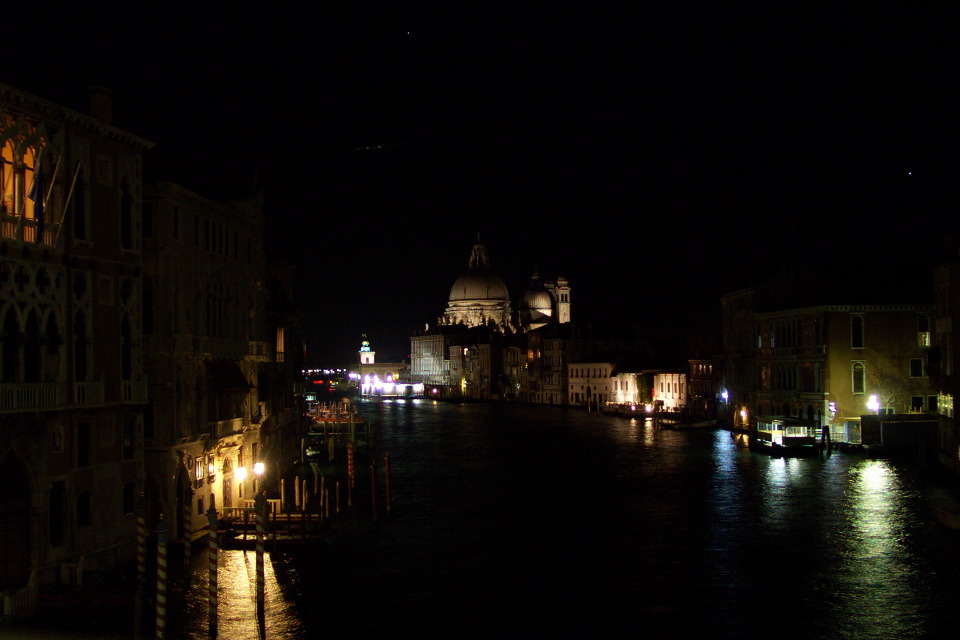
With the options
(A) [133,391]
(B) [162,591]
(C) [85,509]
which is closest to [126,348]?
(A) [133,391]

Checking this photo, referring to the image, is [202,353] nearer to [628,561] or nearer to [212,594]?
[212,594]

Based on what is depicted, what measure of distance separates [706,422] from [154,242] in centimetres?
4901

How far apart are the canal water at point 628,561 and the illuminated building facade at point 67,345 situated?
2.47 metres

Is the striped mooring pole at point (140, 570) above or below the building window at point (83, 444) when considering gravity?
below

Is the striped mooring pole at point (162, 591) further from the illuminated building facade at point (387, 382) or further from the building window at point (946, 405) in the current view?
the illuminated building facade at point (387, 382)

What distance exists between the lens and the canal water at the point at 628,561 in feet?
59.7

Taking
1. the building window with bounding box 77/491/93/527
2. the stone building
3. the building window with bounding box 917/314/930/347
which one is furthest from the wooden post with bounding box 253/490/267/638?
the building window with bounding box 917/314/930/347

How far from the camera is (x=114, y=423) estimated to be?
19.7 metres

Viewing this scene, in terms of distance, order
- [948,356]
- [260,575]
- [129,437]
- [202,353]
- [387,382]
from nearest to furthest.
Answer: [260,575], [129,437], [202,353], [948,356], [387,382]

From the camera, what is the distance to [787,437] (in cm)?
4334

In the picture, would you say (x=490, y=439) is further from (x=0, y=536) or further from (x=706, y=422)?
(x=0, y=536)

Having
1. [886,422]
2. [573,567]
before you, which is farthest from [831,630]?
[886,422]

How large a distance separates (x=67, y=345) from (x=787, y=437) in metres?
32.4

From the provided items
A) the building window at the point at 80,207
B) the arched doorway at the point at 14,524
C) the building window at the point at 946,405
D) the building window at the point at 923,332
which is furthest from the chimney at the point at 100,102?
the building window at the point at 923,332
